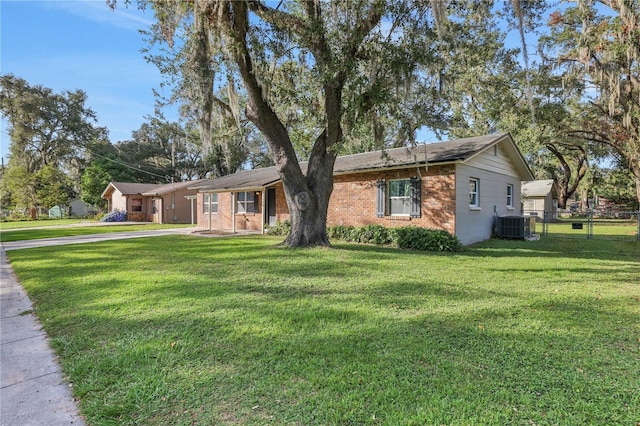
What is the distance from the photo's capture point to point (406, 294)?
5.13 metres

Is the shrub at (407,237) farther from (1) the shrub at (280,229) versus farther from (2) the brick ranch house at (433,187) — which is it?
(1) the shrub at (280,229)

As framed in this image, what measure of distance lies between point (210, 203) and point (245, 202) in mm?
2868

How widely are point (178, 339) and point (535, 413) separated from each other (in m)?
3.27

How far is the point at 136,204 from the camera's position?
99.6 ft

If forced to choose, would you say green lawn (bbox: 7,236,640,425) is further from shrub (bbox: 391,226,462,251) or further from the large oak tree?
the large oak tree

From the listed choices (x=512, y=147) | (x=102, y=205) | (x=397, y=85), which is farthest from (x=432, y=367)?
(x=102, y=205)

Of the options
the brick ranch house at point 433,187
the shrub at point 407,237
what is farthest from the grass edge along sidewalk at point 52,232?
the shrub at point 407,237

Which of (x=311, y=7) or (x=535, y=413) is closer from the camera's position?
(x=535, y=413)

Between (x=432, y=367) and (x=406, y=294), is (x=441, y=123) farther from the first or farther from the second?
(x=432, y=367)

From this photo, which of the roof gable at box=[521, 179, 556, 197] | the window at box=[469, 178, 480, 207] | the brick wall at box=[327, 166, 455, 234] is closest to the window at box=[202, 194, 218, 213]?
the brick wall at box=[327, 166, 455, 234]

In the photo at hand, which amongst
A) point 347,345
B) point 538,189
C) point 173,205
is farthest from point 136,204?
point 538,189

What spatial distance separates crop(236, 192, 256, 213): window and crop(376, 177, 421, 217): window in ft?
24.7

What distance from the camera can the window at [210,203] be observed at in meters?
19.5

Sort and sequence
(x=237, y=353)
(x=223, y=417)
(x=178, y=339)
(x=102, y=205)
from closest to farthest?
1. (x=223, y=417)
2. (x=237, y=353)
3. (x=178, y=339)
4. (x=102, y=205)
